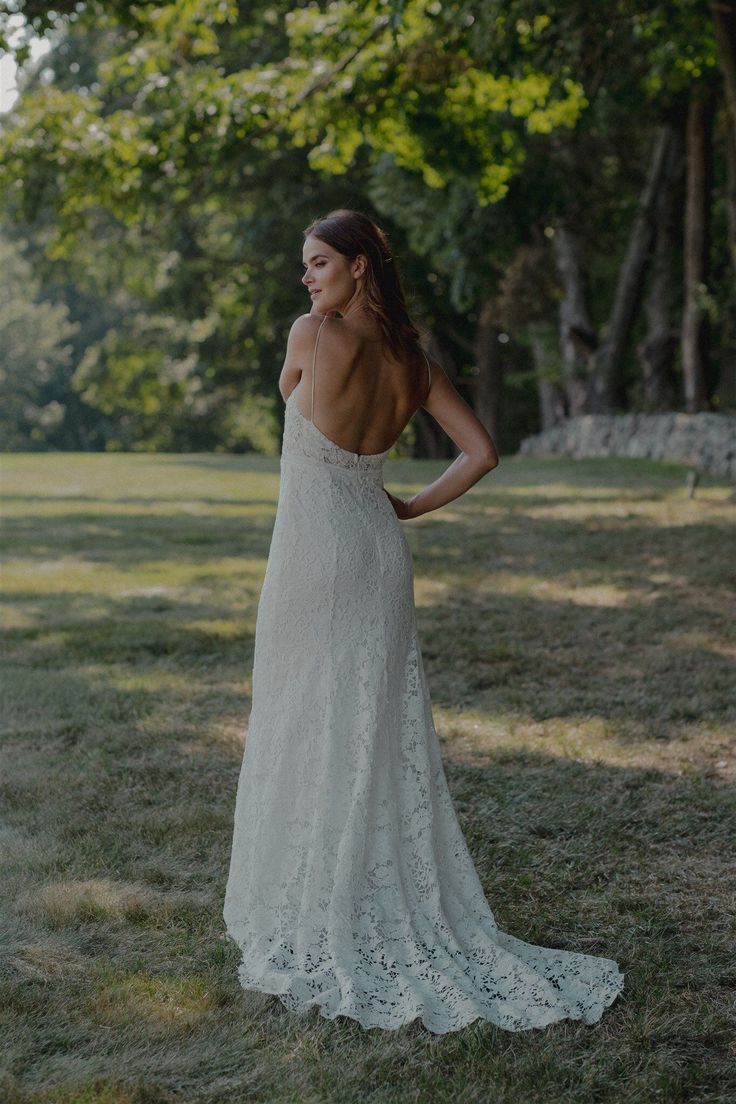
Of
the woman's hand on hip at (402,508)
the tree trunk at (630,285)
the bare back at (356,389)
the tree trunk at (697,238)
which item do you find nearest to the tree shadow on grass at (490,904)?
the woman's hand on hip at (402,508)

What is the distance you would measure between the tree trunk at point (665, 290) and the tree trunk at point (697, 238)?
11.2 feet

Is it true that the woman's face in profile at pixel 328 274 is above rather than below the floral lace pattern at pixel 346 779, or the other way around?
above

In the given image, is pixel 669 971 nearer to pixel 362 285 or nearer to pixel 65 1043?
pixel 65 1043

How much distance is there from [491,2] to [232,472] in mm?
16618

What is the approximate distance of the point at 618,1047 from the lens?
3.31 metres

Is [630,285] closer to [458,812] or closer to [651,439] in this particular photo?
[651,439]

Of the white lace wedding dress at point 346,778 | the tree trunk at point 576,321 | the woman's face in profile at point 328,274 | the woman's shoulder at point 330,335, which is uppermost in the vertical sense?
the tree trunk at point 576,321

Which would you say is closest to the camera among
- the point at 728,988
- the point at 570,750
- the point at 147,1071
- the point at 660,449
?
the point at 147,1071

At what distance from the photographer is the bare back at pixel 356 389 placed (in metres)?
3.69

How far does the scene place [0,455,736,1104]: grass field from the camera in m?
3.20

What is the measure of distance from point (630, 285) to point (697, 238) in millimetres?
5137

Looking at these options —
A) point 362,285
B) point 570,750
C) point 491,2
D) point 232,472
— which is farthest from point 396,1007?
point 232,472

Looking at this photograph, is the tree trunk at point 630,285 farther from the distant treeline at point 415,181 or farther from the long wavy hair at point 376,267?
the long wavy hair at point 376,267

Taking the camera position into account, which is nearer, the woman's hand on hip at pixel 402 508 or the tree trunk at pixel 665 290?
the woman's hand on hip at pixel 402 508
